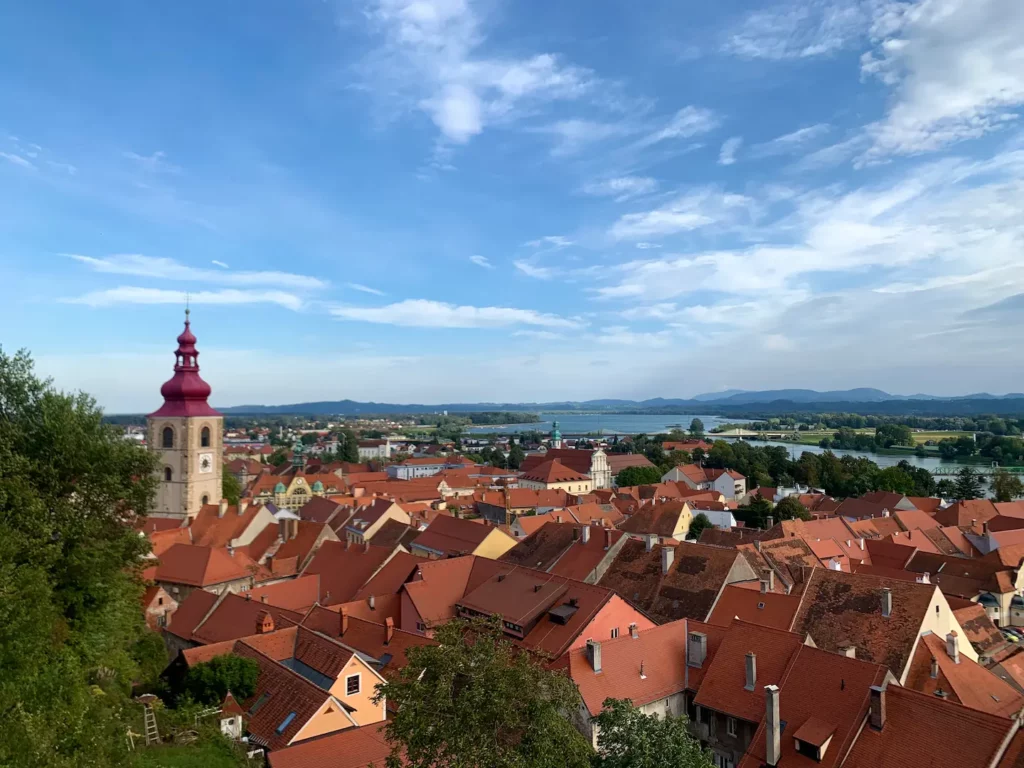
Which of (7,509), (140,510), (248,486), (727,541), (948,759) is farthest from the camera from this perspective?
(248,486)

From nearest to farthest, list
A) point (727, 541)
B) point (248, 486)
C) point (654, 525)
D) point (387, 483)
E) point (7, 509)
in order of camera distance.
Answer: point (7, 509), point (727, 541), point (654, 525), point (387, 483), point (248, 486)

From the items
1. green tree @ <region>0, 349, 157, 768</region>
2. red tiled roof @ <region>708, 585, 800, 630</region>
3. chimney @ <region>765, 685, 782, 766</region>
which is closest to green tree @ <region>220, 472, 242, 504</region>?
green tree @ <region>0, 349, 157, 768</region>

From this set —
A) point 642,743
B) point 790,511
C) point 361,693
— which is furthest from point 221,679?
point 790,511

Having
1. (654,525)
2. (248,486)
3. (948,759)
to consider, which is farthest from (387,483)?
(948,759)

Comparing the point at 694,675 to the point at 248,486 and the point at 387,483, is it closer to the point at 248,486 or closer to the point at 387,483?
the point at 387,483

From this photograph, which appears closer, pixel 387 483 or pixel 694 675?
pixel 694 675

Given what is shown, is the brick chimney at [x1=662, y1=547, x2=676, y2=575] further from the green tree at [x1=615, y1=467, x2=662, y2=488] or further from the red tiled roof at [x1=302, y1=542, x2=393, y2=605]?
the green tree at [x1=615, y1=467, x2=662, y2=488]
